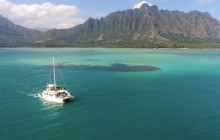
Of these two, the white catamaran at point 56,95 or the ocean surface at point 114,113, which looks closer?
the ocean surface at point 114,113

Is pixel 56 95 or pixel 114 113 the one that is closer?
pixel 114 113

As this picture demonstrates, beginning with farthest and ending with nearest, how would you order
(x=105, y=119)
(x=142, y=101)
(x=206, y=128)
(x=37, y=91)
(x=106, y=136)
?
(x=37, y=91) → (x=142, y=101) → (x=105, y=119) → (x=206, y=128) → (x=106, y=136)

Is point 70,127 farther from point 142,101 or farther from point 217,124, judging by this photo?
point 217,124

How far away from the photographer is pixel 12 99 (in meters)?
53.6

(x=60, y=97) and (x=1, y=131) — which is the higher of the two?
(x=60, y=97)

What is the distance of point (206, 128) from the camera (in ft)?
123

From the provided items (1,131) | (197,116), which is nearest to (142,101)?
(197,116)

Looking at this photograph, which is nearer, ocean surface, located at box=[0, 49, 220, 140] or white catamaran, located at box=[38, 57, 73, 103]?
ocean surface, located at box=[0, 49, 220, 140]

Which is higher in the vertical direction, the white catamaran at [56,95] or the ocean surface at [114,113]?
the white catamaran at [56,95]

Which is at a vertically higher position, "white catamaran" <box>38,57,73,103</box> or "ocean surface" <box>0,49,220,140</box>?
"white catamaran" <box>38,57,73,103</box>

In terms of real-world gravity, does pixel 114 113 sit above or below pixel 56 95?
below

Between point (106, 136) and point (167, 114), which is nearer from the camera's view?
point (106, 136)

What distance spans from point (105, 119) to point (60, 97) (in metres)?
15.9

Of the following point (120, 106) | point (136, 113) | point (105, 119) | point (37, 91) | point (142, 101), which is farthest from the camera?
point (37, 91)
